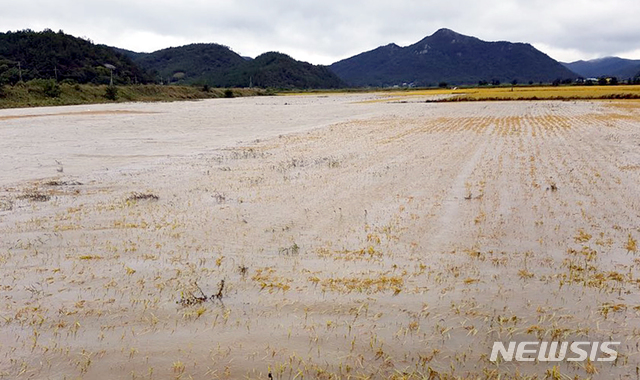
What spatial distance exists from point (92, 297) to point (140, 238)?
5.78 ft

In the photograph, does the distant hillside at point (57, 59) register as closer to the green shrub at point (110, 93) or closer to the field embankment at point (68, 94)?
the field embankment at point (68, 94)

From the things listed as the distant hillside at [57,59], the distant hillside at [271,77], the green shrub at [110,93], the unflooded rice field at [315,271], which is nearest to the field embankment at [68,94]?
the green shrub at [110,93]

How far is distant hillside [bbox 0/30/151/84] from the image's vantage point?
89794 mm

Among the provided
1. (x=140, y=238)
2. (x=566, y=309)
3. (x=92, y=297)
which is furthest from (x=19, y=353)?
(x=566, y=309)

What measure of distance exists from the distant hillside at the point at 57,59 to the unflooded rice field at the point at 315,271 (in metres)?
91.9

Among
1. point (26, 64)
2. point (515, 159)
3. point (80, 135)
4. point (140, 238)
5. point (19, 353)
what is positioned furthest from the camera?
point (26, 64)

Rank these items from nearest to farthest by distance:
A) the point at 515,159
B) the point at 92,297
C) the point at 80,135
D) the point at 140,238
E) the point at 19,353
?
the point at 19,353, the point at 92,297, the point at 140,238, the point at 515,159, the point at 80,135

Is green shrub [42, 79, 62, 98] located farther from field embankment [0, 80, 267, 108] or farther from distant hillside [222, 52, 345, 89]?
distant hillside [222, 52, 345, 89]

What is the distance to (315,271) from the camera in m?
5.03

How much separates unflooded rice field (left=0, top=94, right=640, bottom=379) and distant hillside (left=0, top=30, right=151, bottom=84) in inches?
3617

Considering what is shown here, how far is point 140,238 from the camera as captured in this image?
6.14 metres

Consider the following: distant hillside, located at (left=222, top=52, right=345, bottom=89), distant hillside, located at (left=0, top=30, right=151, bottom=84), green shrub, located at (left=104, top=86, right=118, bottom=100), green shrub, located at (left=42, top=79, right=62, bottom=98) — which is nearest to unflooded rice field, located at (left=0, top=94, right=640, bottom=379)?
green shrub, located at (left=42, top=79, right=62, bottom=98)

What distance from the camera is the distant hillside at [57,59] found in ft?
295

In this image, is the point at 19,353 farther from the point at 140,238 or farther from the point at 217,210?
the point at 217,210
